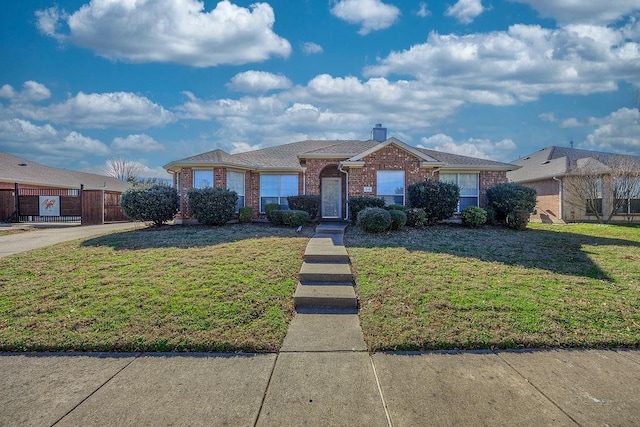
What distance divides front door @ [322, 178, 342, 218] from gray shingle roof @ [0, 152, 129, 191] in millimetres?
20731

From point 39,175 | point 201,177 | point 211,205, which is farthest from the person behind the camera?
point 39,175

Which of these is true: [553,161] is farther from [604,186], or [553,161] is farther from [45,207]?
[45,207]

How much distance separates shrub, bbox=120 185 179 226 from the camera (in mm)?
13664

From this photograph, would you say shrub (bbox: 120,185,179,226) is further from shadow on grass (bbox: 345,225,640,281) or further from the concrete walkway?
the concrete walkway

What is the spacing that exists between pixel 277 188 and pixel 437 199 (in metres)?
7.87

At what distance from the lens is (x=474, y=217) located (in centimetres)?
1359

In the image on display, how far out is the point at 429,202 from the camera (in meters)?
13.6

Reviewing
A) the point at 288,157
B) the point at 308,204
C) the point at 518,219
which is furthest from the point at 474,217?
the point at 288,157

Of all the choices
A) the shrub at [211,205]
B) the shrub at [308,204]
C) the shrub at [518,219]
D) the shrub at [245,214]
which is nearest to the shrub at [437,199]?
the shrub at [518,219]

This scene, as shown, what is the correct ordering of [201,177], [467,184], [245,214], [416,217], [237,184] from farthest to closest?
[467,184] < [237,184] < [201,177] < [245,214] < [416,217]

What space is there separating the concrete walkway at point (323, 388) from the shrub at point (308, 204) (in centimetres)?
1093

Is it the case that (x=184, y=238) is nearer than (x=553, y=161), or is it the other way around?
(x=184, y=238)

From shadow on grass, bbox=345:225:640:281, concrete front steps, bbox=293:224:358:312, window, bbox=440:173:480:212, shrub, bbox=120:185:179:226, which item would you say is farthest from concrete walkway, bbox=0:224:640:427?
window, bbox=440:173:480:212

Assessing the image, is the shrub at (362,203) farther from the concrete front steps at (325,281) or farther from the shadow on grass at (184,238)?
the concrete front steps at (325,281)
